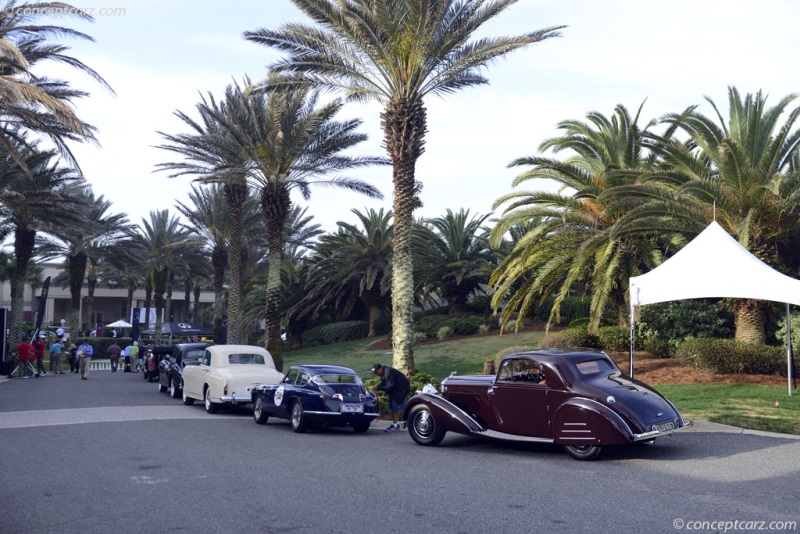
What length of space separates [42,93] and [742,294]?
16.5 m

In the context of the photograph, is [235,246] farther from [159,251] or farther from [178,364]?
[159,251]

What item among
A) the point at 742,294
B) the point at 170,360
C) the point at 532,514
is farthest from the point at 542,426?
the point at 170,360

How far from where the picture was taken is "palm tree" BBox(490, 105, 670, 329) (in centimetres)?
2166

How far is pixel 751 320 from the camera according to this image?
19.2m

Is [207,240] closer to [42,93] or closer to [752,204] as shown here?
[42,93]

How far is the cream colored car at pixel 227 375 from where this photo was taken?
17.8 metres

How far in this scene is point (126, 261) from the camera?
48281 mm

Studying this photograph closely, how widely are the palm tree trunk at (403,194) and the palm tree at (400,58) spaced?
1.0 inches

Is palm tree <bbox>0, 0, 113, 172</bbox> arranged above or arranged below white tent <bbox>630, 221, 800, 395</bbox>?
above

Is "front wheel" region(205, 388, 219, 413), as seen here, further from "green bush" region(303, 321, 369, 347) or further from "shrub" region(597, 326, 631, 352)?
"green bush" region(303, 321, 369, 347)

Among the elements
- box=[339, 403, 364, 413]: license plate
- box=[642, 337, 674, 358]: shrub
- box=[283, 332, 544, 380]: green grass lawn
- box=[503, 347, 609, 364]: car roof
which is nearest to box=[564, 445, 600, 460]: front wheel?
box=[503, 347, 609, 364]: car roof

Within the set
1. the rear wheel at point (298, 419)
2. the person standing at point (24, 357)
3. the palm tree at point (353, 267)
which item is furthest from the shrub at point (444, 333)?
the rear wheel at point (298, 419)

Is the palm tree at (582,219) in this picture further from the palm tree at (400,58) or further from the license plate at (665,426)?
the license plate at (665,426)

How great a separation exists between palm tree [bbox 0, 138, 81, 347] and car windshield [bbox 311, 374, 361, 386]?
18.8 m
